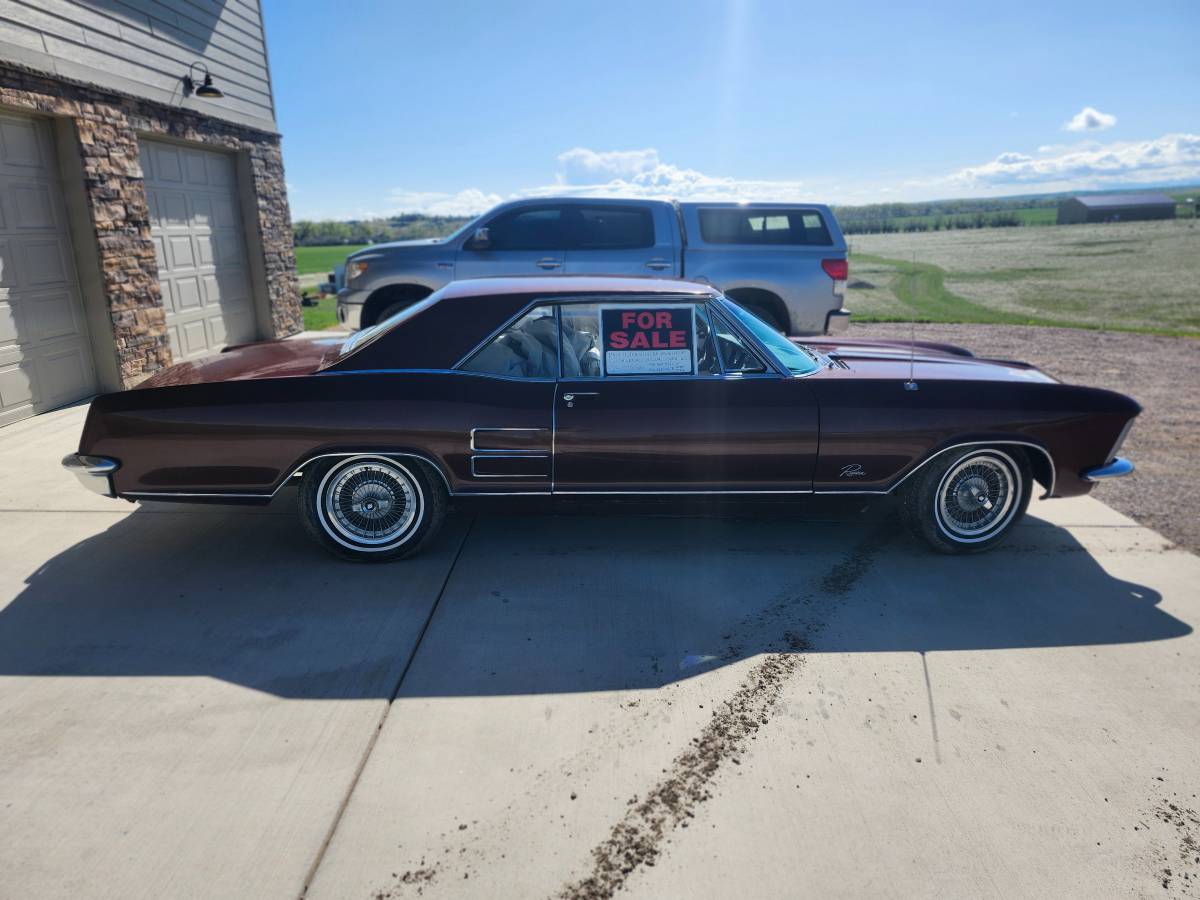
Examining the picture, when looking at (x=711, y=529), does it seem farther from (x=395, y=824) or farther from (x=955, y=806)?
(x=395, y=824)

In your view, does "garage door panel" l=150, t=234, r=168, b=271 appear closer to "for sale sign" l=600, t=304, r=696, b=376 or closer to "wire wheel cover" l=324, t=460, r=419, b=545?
"wire wheel cover" l=324, t=460, r=419, b=545

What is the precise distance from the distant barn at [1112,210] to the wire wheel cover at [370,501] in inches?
3537

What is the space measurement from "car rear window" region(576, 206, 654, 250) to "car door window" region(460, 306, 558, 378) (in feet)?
14.4

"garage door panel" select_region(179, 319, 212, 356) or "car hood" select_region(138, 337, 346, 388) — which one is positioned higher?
"car hood" select_region(138, 337, 346, 388)

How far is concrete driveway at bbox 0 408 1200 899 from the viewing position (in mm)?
2361

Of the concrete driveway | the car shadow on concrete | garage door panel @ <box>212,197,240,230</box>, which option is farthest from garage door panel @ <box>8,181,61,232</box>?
the car shadow on concrete

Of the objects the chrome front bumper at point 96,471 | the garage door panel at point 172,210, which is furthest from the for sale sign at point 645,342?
the garage door panel at point 172,210

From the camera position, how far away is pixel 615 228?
27.8 feet

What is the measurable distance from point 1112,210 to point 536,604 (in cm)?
9293

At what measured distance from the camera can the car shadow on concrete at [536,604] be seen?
3.31 metres

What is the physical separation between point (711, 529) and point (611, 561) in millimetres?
793

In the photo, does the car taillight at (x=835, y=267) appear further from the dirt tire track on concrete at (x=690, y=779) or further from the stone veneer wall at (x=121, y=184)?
the stone veneer wall at (x=121, y=184)

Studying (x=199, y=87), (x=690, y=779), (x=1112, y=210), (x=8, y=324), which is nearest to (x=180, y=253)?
(x=199, y=87)

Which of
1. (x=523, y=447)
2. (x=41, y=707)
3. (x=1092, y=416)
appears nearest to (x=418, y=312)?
(x=523, y=447)
